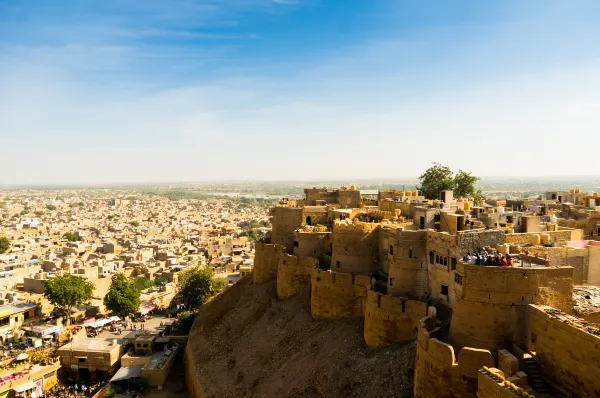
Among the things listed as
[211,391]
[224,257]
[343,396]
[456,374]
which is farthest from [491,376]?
[224,257]

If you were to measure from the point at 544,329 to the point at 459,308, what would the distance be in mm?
2474

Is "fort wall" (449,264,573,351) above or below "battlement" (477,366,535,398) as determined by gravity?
above

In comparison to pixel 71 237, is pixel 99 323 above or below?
above

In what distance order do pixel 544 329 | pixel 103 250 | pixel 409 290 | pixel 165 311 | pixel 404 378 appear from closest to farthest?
pixel 544 329 → pixel 404 378 → pixel 409 290 → pixel 165 311 → pixel 103 250

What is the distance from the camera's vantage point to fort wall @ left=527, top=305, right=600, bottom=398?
36.8ft

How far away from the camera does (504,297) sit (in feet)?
45.4

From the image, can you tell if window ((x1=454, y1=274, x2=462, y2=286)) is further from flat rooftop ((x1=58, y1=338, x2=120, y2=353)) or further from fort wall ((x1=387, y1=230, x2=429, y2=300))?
flat rooftop ((x1=58, y1=338, x2=120, y2=353))

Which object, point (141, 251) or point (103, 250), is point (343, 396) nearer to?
point (141, 251)

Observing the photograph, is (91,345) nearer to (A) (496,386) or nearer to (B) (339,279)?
(B) (339,279)

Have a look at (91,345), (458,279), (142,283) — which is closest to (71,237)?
(142,283)

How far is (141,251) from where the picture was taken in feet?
225

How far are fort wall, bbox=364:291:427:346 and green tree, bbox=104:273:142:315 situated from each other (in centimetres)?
2776

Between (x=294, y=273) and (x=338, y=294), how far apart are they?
5078 mm

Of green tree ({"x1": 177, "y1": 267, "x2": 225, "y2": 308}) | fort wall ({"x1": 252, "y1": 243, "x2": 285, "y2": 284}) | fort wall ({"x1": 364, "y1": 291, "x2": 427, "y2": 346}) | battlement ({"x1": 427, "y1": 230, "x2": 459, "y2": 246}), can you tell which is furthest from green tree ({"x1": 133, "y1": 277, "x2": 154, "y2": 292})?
battlement ({"x1": 427, "y1": 230, "x2": 459, "y2": 246})
